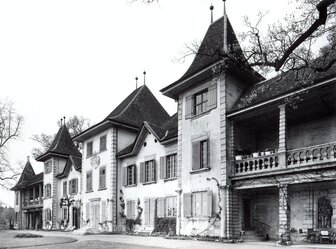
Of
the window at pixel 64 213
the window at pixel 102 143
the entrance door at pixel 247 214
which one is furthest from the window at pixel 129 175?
the window at pixel 64 213

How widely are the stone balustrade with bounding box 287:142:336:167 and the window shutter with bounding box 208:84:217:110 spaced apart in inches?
201

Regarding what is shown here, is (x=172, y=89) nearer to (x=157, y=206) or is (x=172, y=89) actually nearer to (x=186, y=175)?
(x=186, y=175)

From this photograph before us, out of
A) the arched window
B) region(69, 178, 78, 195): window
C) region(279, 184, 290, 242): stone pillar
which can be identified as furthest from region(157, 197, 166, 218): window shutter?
region(69, 178, 78, 195): window

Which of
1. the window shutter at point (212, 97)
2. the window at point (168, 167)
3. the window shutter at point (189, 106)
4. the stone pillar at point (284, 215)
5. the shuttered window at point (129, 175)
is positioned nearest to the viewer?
the stone pillar at point (284, 215)

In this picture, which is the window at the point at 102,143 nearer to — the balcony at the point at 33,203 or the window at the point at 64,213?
the window at the point at 64,213

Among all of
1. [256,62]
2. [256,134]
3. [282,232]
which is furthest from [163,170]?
[256,62]

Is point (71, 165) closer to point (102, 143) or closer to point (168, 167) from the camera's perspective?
point (102, 143)

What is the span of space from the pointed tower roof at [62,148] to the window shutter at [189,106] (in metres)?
22.3

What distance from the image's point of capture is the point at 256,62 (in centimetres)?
1048

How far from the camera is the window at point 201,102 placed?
70.0 feet

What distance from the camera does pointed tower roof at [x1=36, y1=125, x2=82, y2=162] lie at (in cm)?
4216

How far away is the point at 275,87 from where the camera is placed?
1922 centimetres

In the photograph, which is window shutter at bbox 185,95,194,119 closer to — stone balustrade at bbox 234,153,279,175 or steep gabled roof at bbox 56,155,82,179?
stone balustrade at bbox 234,153,279,175

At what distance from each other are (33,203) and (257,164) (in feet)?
120
